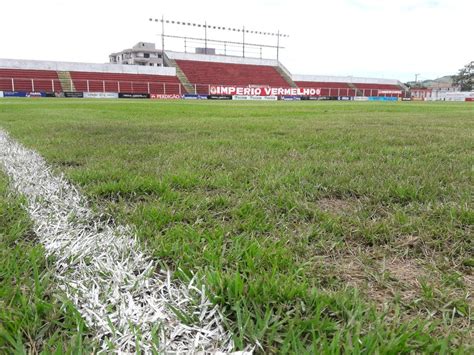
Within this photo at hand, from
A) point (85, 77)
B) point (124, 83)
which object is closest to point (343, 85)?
point (124, 83)

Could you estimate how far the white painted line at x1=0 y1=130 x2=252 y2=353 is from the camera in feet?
3.14

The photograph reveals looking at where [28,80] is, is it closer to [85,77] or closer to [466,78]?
[85,77]

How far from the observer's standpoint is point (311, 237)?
1591 millimetres

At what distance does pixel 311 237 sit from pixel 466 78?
10009cm

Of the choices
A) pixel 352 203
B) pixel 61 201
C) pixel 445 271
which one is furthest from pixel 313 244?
pixel 61 201

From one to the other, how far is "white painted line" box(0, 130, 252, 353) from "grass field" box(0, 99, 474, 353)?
62 mm

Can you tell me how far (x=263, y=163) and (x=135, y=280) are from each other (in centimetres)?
200

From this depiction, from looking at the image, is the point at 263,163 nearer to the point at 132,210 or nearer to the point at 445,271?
the point at 132,210

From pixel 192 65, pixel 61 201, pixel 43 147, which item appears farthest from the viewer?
pixel 192 65

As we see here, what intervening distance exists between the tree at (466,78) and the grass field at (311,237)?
314ft

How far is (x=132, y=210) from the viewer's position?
6.26ft

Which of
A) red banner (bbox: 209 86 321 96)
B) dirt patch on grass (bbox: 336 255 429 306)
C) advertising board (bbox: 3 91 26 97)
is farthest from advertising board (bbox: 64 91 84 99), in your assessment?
dirt patch on grass (bbox: 336 255 429 306)

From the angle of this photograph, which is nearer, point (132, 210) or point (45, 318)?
point (45, 318)

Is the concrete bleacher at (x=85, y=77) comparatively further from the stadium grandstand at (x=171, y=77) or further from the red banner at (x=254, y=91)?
the red banner at (x=254, y=91)
